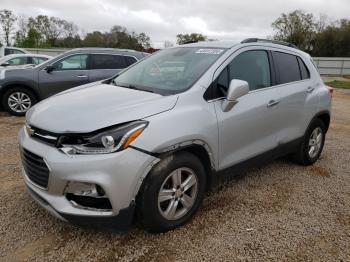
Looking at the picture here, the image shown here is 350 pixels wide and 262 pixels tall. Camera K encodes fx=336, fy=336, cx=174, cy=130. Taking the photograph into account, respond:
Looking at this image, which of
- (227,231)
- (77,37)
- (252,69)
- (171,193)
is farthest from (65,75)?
(77,37)

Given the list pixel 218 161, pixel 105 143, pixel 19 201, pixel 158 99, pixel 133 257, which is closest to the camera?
pixel 105 143

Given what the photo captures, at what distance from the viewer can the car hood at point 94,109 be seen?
2.62 metres

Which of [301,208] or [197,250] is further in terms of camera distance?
[301,208]

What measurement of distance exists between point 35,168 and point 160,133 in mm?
1070

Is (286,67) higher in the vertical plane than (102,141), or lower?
higher

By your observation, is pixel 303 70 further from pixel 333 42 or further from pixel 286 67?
pixel 333 42

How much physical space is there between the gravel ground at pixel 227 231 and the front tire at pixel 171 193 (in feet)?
0.53

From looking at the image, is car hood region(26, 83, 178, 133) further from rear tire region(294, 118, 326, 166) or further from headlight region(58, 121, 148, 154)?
rear tire region(294, 118, 326, 166)

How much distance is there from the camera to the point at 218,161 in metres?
3.25

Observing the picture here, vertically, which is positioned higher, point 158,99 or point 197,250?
point 158,99

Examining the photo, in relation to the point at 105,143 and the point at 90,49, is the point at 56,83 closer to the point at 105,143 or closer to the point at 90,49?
the point at 90,49

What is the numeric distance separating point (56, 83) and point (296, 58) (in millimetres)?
5551

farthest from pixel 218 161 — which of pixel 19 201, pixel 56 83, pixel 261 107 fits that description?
pixel 56 83

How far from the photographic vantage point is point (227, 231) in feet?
10.2
